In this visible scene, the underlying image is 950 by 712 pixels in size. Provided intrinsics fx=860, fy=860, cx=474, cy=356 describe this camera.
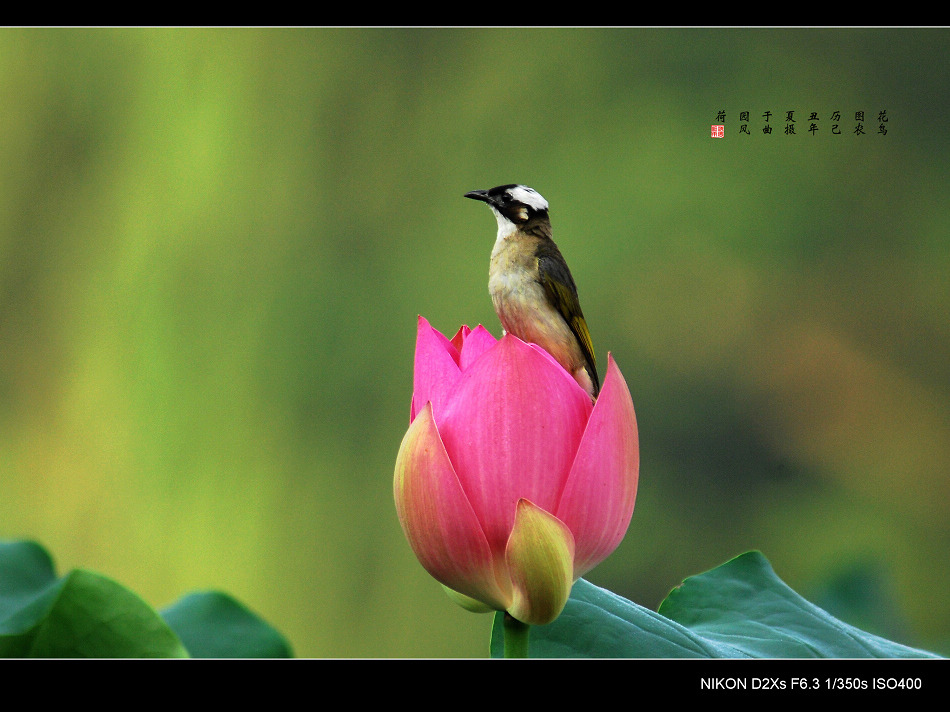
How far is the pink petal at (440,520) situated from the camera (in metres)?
0.25

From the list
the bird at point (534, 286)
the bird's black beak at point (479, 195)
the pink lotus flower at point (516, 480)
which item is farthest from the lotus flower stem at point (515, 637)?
the bird's black beak at point (479, 195)

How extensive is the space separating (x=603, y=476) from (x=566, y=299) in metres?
0.26

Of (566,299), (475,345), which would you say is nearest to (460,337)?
(475,345)

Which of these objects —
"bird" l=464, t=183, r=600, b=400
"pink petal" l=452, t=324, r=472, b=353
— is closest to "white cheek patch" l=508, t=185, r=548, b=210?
"bird" l=464, t=183, r=600, b=400

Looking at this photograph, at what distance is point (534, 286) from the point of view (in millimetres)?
518

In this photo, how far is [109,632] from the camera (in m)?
0.33

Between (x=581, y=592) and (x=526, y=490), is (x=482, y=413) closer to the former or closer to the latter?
(x=526, y=490)

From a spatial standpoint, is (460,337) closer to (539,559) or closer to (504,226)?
(539,559)

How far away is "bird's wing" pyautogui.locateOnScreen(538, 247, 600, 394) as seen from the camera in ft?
1.60

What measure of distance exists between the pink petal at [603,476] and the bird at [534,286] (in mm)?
159

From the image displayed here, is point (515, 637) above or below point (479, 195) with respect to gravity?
below

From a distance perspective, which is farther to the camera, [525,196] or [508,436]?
[525,196]

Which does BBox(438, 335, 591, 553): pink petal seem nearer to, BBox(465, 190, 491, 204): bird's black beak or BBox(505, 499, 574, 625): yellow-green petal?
BBox(505, 499, 574, 625): yellow-green petal

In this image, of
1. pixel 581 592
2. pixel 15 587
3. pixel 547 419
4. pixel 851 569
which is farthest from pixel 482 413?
pixel 851 569
